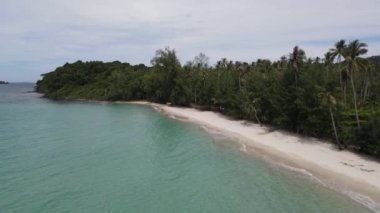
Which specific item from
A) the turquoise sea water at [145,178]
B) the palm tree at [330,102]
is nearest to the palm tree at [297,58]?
the palm tree at [330,102]

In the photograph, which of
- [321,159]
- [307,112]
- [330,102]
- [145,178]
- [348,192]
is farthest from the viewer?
[307,112]

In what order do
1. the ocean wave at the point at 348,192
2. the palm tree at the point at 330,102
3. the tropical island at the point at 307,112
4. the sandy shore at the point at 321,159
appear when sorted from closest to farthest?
1. the ocean wave at the point at 348,192
2. the sandy shore at the point at 321,159
3. the tropical island at the point at 307,112
4. the palm tree at the point at 330,102

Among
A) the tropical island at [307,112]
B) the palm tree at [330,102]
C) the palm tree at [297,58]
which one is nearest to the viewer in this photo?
the tropical island at [307,112]

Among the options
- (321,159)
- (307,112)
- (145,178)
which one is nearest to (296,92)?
(307,112)

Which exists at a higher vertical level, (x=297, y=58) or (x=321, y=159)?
(x=297, y=58)

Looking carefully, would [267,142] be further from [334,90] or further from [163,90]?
[163,90]

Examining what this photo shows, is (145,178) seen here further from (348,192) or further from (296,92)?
(296,92)

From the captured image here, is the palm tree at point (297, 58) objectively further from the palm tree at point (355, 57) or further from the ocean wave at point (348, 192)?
the ocean wave at point (348, 192)
